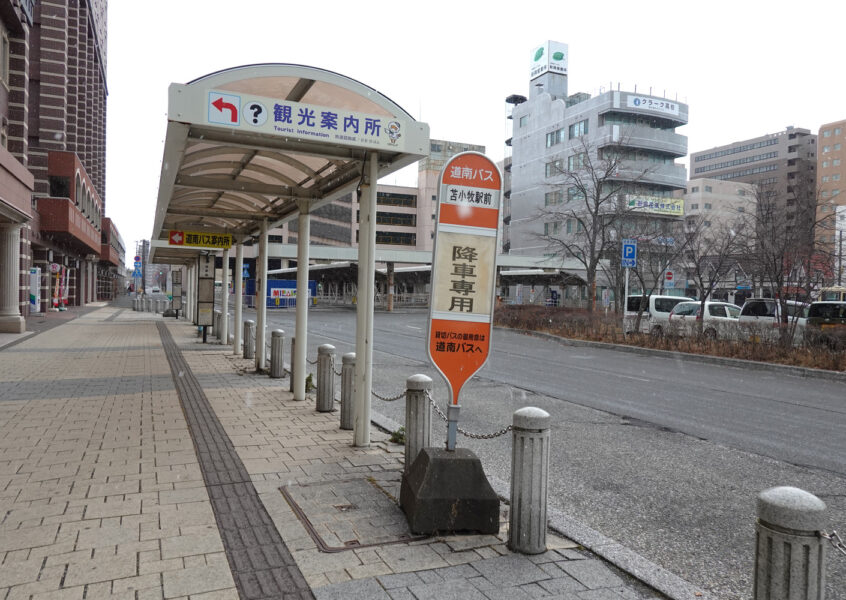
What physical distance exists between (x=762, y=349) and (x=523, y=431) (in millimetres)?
13956

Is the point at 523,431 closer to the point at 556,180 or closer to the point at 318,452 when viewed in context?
the point at 318,452

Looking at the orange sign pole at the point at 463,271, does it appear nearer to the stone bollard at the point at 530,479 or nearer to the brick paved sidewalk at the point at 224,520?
the stone bollard at the point at 530,479

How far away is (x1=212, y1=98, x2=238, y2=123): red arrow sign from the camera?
528 cm

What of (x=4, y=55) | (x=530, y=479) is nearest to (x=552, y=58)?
(x=4, y=55)

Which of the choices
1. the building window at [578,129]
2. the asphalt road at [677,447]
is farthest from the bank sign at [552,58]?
the asphalt road at [677,447]

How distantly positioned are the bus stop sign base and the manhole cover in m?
0.15

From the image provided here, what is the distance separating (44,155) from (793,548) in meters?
37.9

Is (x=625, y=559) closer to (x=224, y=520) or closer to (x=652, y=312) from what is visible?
(x=224, y=520)

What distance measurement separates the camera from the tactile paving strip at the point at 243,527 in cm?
336

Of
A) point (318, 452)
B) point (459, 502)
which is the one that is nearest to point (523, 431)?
point (459, 502)

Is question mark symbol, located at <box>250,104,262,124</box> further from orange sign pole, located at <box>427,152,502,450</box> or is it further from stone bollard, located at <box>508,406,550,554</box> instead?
stone bollard, located at <box>508,406,550,554</box>

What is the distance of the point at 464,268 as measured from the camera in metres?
4.42

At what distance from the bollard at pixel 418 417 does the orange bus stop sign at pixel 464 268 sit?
619mm

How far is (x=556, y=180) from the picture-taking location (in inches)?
2336
